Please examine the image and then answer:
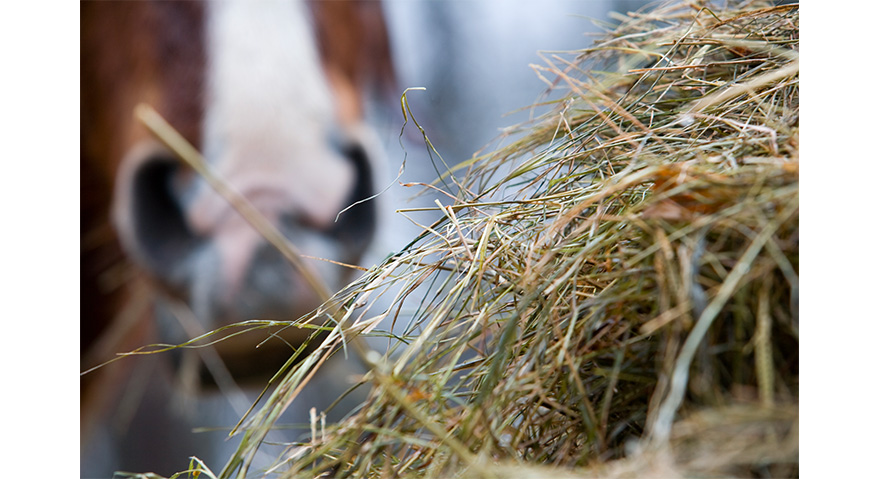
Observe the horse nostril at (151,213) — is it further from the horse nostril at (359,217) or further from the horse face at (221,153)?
the horse nostril at (359,217)

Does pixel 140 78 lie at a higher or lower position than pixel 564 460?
higher

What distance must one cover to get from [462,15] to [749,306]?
63 cm

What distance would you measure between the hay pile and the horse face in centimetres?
43

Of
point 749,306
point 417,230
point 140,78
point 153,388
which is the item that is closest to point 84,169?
point 140,78

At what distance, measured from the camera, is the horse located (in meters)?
0.74

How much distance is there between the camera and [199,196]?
0.72 metres

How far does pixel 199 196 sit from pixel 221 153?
58 millimetres

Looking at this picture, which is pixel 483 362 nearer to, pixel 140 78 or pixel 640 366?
pixel 640 366

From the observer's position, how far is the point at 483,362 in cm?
30

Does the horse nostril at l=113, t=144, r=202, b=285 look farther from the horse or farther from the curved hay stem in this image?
the curved hay stem

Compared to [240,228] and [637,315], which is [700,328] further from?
[240,228]

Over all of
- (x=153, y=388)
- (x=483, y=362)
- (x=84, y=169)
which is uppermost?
(x=84, y=169)
